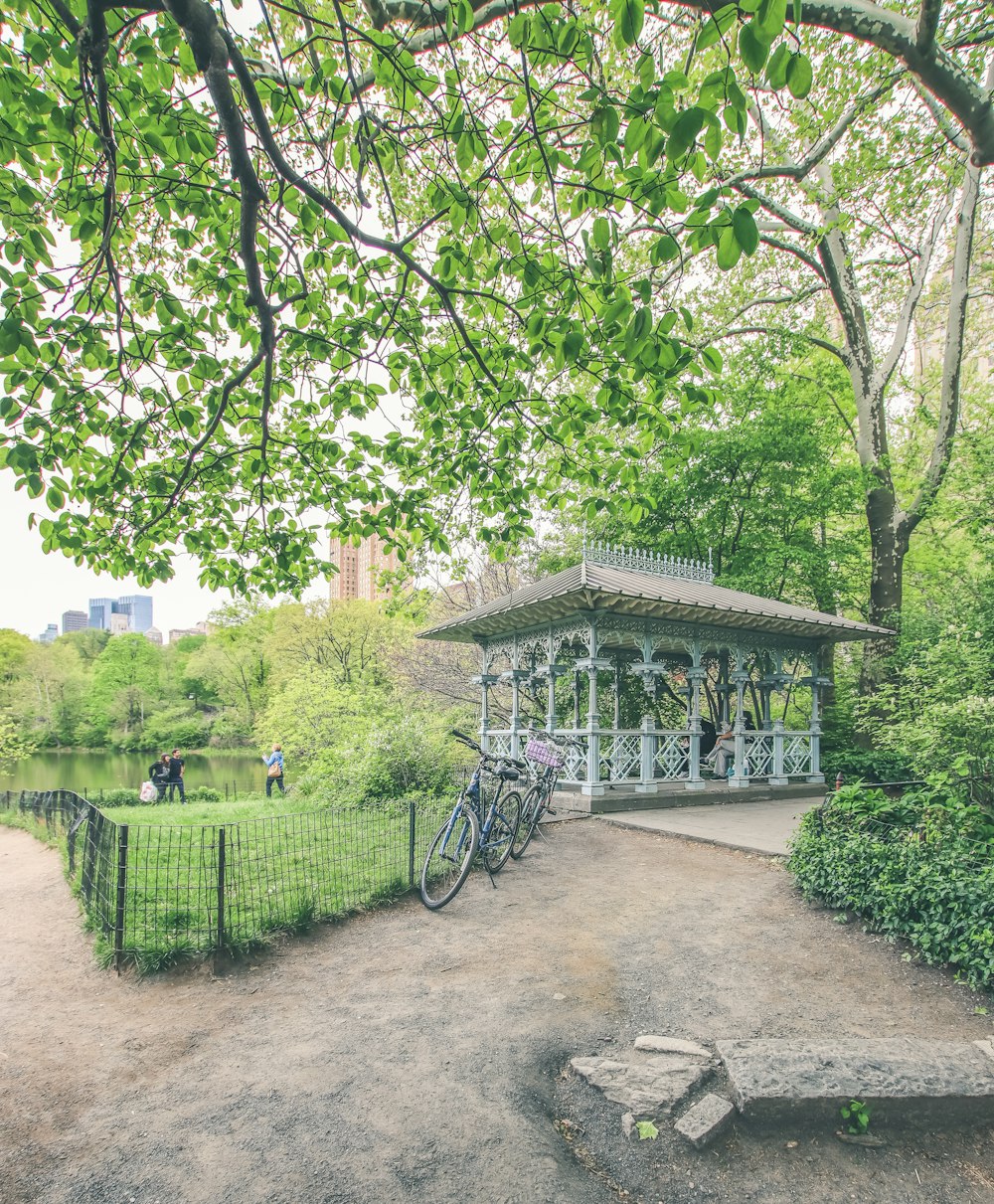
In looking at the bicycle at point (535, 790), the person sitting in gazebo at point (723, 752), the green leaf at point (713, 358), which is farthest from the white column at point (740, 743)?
the green leaf at point (713, 358)

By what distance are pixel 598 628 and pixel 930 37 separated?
343 inches

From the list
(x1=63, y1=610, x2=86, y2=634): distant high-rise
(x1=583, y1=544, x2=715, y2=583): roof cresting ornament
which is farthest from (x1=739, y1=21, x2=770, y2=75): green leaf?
(x1=63, y1=610, x2=86, y2=634): distant high-rise

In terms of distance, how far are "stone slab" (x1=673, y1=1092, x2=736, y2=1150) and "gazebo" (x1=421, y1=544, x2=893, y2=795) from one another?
7890 mm

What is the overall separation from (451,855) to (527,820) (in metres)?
1.86

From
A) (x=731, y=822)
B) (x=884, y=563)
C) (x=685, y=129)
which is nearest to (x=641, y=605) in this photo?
(x=731, y=822)

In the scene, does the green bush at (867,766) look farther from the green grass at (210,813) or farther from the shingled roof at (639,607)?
the green grass at (210,813)

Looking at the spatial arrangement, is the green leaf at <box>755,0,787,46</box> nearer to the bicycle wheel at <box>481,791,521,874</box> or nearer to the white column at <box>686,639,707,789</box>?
the bicycle wheel at <box>481,791,521,874</box>

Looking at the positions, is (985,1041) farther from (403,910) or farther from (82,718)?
(82,718)

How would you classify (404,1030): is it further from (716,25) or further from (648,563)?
(648,563)

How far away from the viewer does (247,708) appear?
43.7 m

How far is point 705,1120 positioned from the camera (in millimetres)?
2979

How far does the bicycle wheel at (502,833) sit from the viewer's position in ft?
23.0

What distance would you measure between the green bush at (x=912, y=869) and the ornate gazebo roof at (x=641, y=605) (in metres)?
5.05

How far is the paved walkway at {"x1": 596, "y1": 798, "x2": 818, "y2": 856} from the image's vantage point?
348 inches
